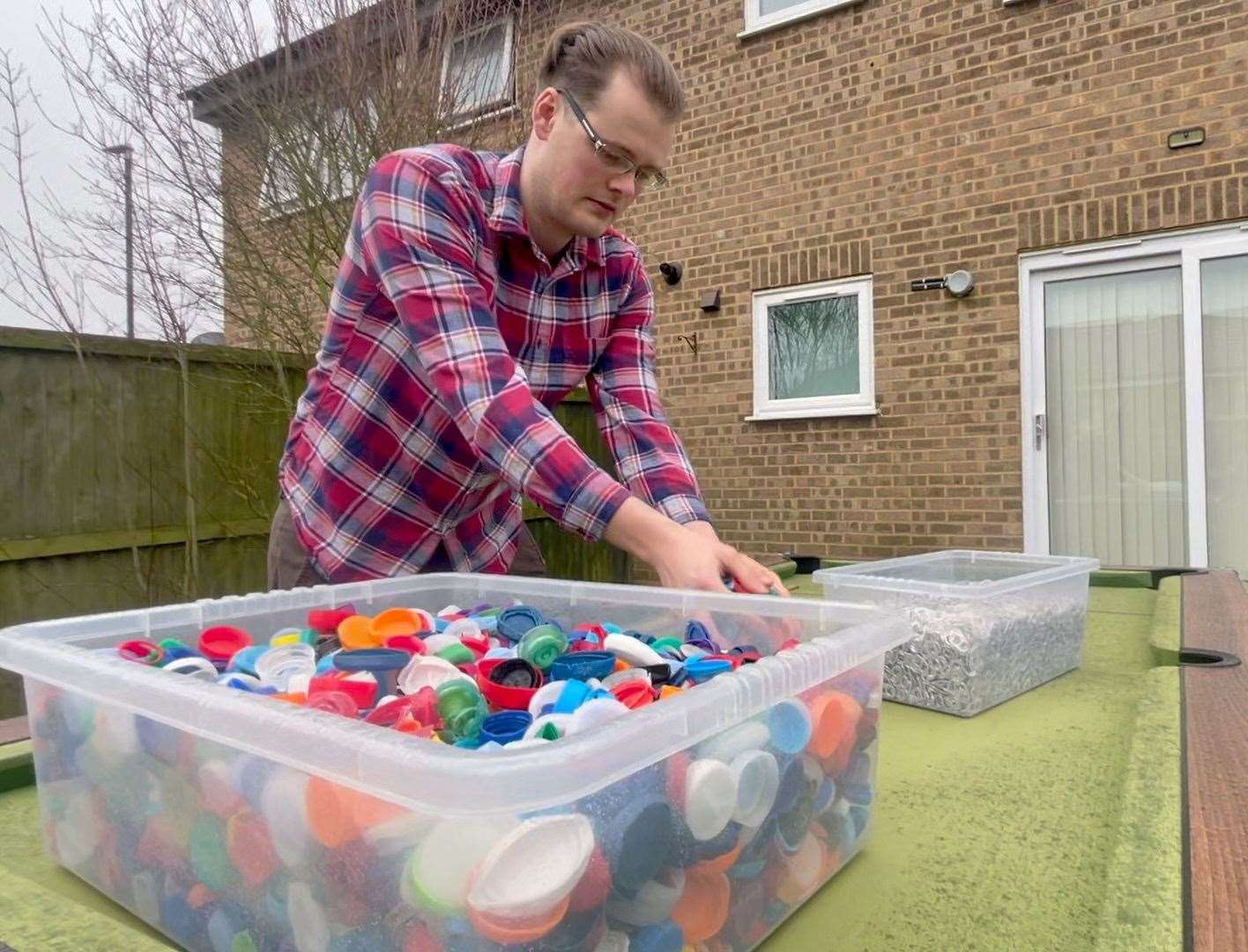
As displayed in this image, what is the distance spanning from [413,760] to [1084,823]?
667mm

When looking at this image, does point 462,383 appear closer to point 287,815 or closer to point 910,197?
point 287,815

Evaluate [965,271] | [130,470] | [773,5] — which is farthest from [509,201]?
[773,5]

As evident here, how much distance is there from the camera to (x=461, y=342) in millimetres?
1163

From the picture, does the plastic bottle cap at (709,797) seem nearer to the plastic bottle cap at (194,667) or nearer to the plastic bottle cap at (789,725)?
the plastic bottle cap at (789,725)

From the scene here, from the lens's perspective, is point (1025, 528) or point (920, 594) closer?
point (920, 594)

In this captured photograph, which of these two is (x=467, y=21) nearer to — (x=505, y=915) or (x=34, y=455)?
(x=34, y=455)

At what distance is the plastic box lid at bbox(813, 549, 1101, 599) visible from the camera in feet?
4.26

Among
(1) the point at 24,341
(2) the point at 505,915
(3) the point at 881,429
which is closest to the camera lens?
(2) the point at 505,915

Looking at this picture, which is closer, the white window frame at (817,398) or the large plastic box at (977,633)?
the large plastic box at (977,633)

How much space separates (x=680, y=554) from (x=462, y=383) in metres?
0.36

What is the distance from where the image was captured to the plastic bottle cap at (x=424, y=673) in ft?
2.60

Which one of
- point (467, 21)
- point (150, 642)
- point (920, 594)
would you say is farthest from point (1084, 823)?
point (467, 21)

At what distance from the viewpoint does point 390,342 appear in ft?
4.56

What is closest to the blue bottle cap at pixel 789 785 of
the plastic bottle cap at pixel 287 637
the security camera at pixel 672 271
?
the plastic bottle cap at pixel 287 637
